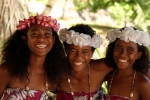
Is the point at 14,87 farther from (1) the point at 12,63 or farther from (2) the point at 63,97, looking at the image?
(2) the point at 63,97

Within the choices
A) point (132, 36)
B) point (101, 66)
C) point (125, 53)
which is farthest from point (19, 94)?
point (132, 36)

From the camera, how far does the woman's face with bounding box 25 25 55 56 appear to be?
6.97 ft

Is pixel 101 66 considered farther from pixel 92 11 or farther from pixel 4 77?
pixel 92 11

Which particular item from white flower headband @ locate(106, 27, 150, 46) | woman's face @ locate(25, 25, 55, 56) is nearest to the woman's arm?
white flower headband @ locate(106, 27, 150, 46)

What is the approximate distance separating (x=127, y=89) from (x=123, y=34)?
0.44 metres

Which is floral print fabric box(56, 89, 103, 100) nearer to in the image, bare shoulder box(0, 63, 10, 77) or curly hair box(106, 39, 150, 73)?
curly hair box(106, 39, 150, 73)

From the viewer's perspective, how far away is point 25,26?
2203 mm

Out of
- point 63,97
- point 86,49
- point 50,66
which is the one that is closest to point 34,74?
point 50,66

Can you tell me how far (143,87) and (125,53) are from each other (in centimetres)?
29

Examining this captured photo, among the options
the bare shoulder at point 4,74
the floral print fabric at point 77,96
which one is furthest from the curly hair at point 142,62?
the bare shoulder at point 4,74

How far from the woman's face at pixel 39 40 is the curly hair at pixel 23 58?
0.25ft

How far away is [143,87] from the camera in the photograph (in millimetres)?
2146

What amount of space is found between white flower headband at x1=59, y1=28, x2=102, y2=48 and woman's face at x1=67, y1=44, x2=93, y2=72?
1.6 inches

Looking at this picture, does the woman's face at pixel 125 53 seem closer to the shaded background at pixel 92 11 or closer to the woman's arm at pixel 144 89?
the woman's arm at pixel 144 89
